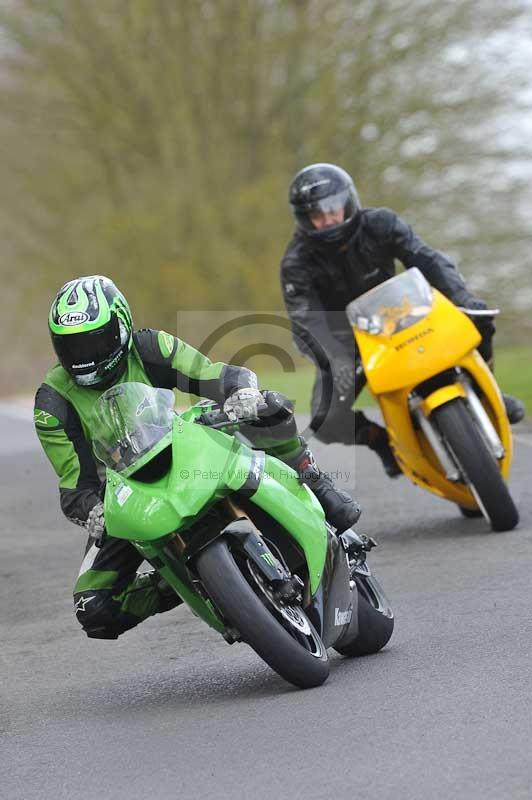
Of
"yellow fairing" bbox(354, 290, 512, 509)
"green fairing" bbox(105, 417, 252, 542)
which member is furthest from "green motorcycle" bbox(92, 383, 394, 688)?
"yellow fairing" bbox(354, 290, 512, 509)

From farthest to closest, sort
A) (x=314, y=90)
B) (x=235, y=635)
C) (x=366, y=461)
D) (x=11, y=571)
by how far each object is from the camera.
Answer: (x=314, y=90) < (x=366, y=461) < (x=11, y=571) < (x=235, y=635)

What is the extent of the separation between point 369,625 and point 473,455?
7.85 ft

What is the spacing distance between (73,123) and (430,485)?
2278 centimetres

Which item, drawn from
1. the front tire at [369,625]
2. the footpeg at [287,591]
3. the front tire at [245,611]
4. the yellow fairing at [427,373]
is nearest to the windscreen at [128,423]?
the front tire at [245,611]

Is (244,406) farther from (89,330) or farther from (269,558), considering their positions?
(89,330)

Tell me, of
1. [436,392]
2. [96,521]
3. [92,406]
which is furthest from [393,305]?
[96,521]

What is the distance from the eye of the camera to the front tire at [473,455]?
8.16 metres

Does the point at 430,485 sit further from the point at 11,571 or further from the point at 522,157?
the point at 522,157

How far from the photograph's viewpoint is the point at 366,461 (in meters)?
13.5

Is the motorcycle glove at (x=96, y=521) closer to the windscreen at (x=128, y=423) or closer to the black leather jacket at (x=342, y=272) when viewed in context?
the windscreen at (x=128, y=423)

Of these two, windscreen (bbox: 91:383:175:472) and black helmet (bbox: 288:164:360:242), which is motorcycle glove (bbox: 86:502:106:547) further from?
black helmet (bbox: 288:164:360:242)

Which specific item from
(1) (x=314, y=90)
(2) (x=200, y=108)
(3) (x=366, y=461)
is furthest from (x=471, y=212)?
(3) (x=366, y=461)

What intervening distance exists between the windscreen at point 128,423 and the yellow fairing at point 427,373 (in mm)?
3164

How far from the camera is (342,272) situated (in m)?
9.59
